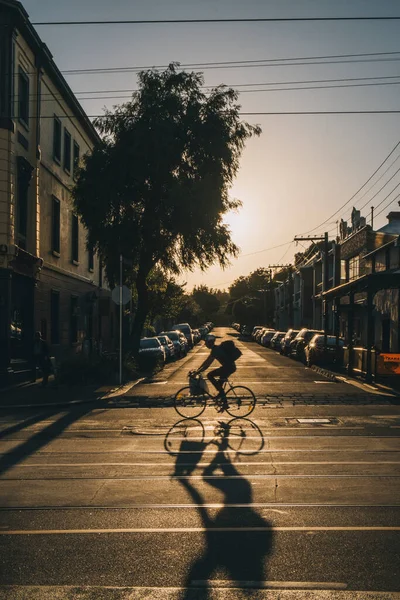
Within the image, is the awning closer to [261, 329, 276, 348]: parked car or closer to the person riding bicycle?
the person riding bicycle

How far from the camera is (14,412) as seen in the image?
16.5m

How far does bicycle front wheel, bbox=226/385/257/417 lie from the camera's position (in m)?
14.9

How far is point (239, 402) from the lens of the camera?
1485 centimetres

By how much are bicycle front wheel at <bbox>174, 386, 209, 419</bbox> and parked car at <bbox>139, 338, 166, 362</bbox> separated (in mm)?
14959

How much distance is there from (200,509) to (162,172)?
80.3 feet

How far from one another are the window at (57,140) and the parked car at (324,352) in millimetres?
14115

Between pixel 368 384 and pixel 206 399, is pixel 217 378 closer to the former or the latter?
pixel 206 399

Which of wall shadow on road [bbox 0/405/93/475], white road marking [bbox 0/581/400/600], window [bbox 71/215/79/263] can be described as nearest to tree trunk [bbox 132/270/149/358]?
window [bbox 71/215/79/263]

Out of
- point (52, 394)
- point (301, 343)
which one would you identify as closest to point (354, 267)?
point (301, 343)

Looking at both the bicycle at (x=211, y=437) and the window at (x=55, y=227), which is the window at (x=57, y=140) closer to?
the window at (x=55, y=227)

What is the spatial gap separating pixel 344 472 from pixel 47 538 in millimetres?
4323

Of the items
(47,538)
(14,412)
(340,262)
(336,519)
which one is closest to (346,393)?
(14,412)

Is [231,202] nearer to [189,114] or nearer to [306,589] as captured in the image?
[189,114]

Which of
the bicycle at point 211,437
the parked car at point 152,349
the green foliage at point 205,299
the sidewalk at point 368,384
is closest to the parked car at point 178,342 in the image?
the parked car at point 152,349
